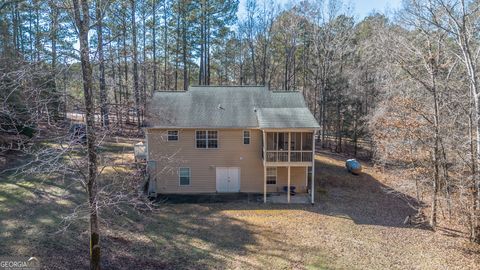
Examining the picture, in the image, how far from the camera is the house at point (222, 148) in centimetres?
1731

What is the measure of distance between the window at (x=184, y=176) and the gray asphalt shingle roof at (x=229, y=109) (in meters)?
2.67

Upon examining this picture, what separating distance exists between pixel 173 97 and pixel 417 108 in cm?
1358

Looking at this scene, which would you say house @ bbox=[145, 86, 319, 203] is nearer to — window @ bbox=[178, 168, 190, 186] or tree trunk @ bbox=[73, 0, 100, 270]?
window @ bbox=[178, 168, 190, 186]

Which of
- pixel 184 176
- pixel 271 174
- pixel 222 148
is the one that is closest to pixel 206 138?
pixel 222 148

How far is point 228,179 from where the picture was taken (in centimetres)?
1820

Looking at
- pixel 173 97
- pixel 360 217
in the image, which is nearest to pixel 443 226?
pixel 360 217

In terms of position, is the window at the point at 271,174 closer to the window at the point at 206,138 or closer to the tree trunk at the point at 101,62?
the window at the point at 206,138

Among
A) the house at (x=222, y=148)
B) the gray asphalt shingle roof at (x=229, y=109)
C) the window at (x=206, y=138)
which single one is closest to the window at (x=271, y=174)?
the house at (x=222, y=148)

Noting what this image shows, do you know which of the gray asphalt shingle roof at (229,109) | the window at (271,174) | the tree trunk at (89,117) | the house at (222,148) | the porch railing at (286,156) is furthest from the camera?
the window at (271,174)

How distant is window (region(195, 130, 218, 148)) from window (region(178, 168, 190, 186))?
168 cm

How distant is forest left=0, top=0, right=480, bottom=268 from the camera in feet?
23.5

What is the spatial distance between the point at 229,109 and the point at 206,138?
2.35 m

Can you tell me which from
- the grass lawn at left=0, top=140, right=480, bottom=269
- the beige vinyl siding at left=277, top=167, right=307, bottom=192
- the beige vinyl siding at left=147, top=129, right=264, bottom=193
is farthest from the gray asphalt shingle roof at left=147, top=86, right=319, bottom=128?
the grass lawn at left=0, top=140, right=480, bottom=269

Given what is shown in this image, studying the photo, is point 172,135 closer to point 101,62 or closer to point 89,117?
point 89,117
